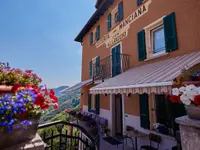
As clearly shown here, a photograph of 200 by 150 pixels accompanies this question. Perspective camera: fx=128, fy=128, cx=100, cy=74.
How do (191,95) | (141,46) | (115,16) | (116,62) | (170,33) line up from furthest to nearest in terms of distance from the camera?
(115,16) < (116,62) < (141,46) < (170,33) < (191,95)

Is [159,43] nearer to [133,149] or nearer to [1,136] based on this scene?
[133,149]

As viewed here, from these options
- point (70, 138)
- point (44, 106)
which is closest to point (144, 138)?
point (70, 138)

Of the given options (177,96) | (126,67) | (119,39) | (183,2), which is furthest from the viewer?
(119,39)

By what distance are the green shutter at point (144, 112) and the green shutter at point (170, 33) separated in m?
3.51

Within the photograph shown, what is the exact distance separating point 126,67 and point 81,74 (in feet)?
44.3

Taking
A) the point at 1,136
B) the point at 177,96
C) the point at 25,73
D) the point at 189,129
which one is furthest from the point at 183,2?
the point at 1,136

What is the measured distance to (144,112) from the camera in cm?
884

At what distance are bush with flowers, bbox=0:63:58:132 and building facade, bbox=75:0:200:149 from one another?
13.6 ft

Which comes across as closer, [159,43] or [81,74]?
[159,43]

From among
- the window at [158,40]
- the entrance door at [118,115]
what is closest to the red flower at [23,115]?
the window at [158,40]

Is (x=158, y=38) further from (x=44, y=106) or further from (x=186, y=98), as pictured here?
(x=44, y=106)

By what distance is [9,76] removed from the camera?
2.29 m

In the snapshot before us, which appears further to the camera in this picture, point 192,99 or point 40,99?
point 192,99

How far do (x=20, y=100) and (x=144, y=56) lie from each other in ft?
29.8
